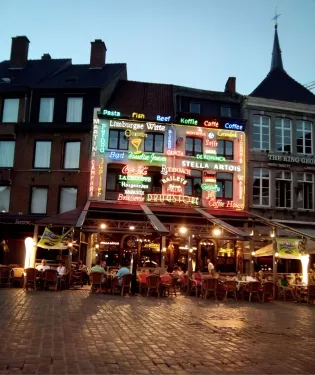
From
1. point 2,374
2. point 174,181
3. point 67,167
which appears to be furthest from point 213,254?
point 2,374

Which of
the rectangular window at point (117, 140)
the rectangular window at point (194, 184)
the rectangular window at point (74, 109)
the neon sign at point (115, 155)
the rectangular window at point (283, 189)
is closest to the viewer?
the neon sign at point (115, 155)

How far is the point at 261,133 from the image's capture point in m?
26.4

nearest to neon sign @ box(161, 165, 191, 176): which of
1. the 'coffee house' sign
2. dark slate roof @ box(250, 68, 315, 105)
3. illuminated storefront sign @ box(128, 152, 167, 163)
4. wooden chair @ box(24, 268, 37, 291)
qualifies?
illuminated storefront sign @ box(128, 152, 167, 163)

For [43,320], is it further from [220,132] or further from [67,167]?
[220,132]

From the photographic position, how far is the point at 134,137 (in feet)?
80.8

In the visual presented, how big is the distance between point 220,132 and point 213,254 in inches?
282

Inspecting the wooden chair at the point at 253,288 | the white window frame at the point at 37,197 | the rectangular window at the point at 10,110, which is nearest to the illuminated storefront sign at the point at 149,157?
the white window frame at the point at 37,197

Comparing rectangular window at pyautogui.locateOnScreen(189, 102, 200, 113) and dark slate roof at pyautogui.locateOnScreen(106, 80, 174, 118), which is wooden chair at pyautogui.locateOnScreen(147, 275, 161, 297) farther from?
rectangular window at pyautogui.locateOnScreen(189, 102, 200, 113)

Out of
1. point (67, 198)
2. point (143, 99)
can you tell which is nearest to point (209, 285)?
point (67, 198)

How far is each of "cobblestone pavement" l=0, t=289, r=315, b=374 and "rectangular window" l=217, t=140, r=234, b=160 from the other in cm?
→ 1431

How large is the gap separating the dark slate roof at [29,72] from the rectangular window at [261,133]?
532 inches

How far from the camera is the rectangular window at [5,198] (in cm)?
2456

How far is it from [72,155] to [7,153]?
3.85 meters

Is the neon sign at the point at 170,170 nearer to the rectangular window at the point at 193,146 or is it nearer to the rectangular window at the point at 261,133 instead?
the rectangular window at the point at 193,146
